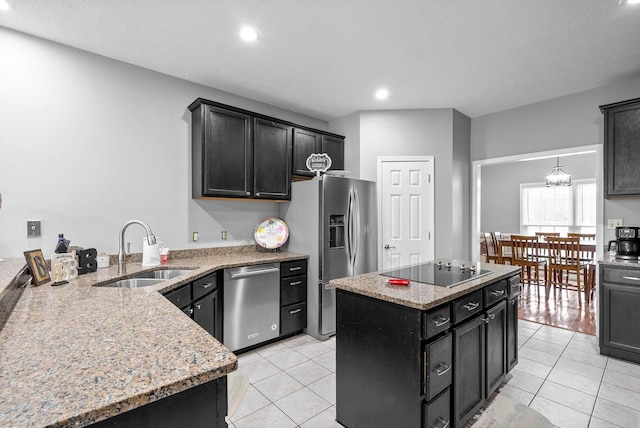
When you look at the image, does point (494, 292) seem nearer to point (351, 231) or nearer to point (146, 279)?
point (351, 231)

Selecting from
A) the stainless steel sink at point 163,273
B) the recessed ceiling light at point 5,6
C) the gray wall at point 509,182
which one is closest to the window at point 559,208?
the gray wall at point 509,182

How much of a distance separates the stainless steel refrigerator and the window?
229 inches

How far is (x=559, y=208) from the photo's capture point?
7164 millimetres

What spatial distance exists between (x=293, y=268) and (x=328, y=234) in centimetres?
53

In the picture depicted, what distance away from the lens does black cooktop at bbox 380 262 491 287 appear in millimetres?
1988

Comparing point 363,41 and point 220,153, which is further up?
point 363,41

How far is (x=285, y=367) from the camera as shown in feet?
8.89

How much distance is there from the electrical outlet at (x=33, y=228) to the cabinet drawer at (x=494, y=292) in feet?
11.0

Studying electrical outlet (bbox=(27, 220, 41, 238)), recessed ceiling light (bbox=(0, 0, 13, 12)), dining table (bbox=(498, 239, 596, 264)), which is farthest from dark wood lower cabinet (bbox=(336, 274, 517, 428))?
dining table (bbox=(498, 239, 596, 264))

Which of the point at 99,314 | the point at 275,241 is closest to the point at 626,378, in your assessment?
the point at 275,241

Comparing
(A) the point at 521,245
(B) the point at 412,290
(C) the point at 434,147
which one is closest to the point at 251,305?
(B) the point at 412,290

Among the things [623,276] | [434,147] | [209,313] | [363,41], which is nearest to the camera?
[363,41]

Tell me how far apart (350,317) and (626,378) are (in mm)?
2485

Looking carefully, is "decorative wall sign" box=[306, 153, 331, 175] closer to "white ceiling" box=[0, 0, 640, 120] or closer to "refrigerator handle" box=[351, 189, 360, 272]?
"refrigerator handle" box=[351, 189, 360, 272]
